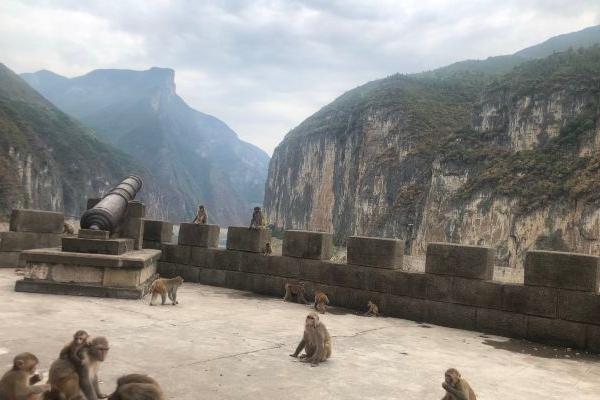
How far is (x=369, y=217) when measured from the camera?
117688 mm

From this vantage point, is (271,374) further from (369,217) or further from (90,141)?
(90,141)

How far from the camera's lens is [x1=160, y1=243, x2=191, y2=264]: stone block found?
42.4 ft

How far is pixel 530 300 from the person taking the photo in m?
8.30

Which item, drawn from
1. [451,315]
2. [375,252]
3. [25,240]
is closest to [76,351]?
[451,315]

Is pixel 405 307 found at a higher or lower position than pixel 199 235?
lower

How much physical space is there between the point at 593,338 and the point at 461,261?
228 centimetres

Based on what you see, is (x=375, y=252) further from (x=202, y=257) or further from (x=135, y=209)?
(x=135, y=209)

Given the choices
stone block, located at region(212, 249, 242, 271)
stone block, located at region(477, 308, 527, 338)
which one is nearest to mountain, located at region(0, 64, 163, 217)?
stone block, located at region(212, 249, 242, 271)

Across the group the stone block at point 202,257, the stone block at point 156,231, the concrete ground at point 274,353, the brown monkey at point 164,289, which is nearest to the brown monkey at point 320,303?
the concrete ground at point 274,353

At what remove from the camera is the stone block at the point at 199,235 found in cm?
1273

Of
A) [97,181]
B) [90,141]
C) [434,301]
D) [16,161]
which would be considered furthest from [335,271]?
[90,141]

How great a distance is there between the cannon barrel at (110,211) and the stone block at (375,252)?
4916 millimetres

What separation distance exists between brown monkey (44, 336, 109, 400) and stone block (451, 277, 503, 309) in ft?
21.9

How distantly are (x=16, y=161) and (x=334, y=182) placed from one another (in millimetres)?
74848
